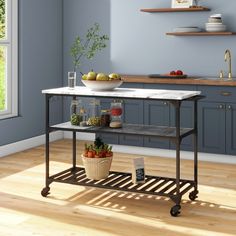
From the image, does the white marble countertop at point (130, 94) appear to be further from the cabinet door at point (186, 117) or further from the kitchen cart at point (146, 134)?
the cabinet door at point (186, 117)

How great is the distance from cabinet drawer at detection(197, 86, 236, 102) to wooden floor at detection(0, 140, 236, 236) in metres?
0.81

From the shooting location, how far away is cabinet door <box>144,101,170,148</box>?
6551 millimetres

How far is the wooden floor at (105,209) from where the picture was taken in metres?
4.14

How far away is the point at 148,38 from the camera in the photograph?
23.6ft

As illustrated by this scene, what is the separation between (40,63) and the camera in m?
7.38

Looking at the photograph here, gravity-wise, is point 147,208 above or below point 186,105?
below

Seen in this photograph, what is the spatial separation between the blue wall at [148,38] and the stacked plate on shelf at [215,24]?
178 millimetres

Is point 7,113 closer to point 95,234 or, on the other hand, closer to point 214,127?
point 214,127

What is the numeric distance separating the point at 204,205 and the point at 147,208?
0.49m

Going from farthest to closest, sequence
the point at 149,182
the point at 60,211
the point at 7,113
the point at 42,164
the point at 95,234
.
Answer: the point at 7,113, the point at 42,164, the point at 149,182, the point at 60,211, the point at 95,234

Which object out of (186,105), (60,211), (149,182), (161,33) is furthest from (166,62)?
(60,211)

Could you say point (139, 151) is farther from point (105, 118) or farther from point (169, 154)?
point (105, 118)

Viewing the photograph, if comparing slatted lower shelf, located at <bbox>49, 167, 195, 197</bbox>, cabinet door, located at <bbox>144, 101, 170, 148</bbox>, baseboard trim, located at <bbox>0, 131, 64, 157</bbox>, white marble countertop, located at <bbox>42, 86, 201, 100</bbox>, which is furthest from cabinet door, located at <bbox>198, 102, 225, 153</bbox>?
baseboard trim, located at <bbox>0, 131, 64, 157</bbox>

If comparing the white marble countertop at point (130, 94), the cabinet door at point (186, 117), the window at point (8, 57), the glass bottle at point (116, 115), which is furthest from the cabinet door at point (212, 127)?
the window at point (8, 57)
